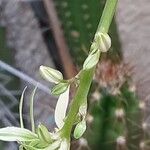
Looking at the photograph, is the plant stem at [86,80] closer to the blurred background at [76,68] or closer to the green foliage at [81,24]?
the blurred background at [76,68]

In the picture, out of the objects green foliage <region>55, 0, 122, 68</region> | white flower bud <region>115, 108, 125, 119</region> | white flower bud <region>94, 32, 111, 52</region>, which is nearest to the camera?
white flower bud <region>94, 32, 111, 52</region>

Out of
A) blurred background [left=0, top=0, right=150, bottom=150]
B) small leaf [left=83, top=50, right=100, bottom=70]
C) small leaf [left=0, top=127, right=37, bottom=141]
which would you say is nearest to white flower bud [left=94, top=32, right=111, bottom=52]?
small leaf [left=83, top=50, right=100, bottom=70]

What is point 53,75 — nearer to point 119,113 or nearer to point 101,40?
point 101,40

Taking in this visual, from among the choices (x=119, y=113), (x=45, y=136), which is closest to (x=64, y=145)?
(x=45, y=136)

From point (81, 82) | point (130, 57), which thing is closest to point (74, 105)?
point (81, 82)

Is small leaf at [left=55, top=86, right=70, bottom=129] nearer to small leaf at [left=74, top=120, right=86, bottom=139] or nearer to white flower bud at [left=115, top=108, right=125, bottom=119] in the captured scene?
small leaf at [left=74, top=120, right=86, bottom=139]

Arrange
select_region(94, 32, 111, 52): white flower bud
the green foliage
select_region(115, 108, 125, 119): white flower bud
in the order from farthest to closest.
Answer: the green foliage < select_region(115, 108, 125, 119): white flower bud < select_region(94, 32, 111, 52): white flower bud
